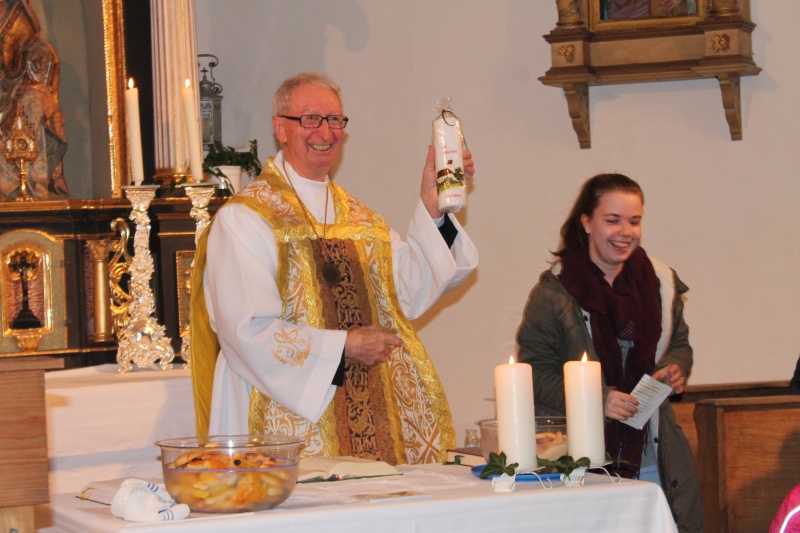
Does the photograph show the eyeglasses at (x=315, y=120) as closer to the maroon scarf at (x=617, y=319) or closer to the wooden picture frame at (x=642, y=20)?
the maroon scarf at (x=617, y=319)

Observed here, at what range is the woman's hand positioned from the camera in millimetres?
3848

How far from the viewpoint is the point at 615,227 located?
3984 millimetres

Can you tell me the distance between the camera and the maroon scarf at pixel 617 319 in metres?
3.92

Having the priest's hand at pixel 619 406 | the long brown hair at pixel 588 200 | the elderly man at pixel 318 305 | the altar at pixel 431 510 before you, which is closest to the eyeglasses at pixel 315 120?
the elderly man at pixel 318 305

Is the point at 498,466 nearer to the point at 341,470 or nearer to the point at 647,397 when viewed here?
the point at 341,470

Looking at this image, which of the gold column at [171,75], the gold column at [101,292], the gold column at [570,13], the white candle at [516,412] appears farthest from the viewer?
the gold column at [570,13]

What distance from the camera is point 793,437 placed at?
4500mm

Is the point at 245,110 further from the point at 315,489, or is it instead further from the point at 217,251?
the point at 315,489

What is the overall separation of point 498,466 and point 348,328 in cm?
143

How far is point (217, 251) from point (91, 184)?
2.38 meters

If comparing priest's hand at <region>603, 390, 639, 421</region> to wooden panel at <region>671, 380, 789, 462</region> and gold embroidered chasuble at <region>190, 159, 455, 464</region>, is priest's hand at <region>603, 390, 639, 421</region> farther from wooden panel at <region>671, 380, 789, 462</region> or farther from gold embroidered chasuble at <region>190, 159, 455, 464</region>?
wooden panel at <region>671, 380, 789, 462</region>

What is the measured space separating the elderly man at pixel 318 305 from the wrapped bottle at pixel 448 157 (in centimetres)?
33

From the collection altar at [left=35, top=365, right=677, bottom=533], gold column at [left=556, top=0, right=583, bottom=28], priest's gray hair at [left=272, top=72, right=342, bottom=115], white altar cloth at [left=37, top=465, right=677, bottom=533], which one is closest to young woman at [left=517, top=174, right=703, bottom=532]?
priest's gray hair at [left=272, top=72, right=342, bottom=115]

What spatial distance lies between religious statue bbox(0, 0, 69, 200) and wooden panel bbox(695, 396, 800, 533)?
3.07 meters
